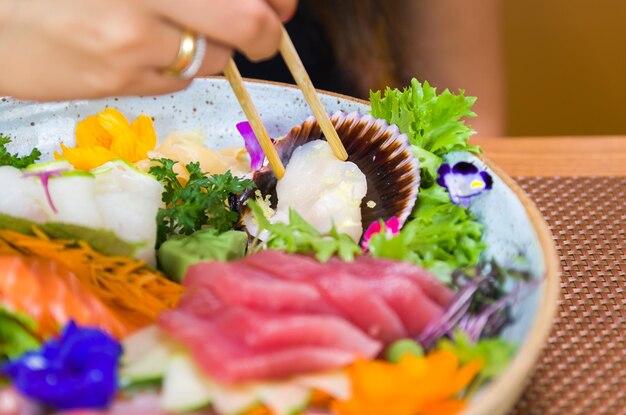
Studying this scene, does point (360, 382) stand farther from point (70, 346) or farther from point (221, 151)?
point (221, 151)

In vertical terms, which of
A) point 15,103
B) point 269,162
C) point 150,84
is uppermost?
point 150,84

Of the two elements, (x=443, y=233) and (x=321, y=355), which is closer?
(x=321, y=355)

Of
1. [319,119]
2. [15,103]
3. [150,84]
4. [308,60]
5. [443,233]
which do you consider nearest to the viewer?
[150,84]

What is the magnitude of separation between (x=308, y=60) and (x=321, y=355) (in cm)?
135

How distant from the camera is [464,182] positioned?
1.29 m

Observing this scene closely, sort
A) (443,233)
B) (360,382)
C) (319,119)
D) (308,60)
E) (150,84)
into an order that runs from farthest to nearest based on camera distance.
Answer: (308,60) < (319,119) < (443,233) < (150,84) < (360,382)

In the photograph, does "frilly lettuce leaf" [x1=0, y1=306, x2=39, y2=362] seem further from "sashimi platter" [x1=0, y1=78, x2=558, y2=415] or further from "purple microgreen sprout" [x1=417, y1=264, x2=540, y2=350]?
"purple microgreen sprout" [x1=417, y1=264, x2=540, y2=350]

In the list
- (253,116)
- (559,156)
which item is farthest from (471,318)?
(559,156)

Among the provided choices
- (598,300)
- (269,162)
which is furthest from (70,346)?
(598,300)

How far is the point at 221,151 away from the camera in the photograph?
156 centimetres

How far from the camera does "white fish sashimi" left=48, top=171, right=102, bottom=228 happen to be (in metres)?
1.21

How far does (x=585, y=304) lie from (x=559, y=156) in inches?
19.4

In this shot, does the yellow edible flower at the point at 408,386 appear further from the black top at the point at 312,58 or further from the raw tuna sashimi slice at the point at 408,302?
the black top at the point at 312,58

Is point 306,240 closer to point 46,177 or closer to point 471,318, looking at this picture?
point 471,318
